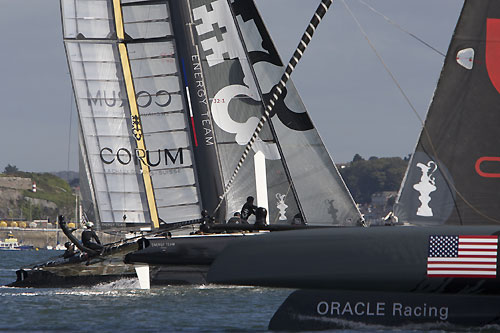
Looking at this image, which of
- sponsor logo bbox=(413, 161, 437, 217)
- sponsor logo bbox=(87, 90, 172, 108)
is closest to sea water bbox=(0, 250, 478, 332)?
sponsor logo bbox=(413, 161, 437, 217)

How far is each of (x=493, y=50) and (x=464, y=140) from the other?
2.97ft

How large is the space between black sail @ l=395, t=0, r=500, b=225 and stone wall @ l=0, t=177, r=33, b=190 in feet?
377

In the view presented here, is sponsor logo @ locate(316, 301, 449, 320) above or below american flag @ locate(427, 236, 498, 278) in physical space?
below

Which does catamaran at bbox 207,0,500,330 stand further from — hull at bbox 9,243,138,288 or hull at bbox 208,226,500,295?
hull at bbox 9,243,138,288

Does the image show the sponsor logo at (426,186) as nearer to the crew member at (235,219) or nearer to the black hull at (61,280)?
the crew member at (235,219)

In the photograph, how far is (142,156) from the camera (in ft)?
65.1

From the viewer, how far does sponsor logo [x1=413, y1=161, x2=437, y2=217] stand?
9.91 meters

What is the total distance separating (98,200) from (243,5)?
16.2 feet

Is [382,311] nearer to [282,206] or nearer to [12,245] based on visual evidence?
[282,206]

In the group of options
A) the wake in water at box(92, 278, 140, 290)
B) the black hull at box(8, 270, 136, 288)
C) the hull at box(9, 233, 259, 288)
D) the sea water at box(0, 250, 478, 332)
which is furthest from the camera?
the black hull at box(8, 270, 136, 288)

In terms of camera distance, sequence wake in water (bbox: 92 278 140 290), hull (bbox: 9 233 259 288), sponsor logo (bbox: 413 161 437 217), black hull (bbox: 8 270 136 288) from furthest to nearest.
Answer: black hull (bbox: 8 270 136 288) < wake in water (bbox: 92 278 140 290) < hull (bbox: 9 233 259 288) < sponsor logo (bbox: 413 161 437 217)

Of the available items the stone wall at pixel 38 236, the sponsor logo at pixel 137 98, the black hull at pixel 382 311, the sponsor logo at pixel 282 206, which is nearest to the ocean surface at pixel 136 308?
the black hull at pixel 382 311

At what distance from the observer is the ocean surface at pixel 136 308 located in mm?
11336

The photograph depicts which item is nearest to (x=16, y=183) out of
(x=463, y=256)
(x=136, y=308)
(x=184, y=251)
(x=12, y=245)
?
(x=12, y=245)
